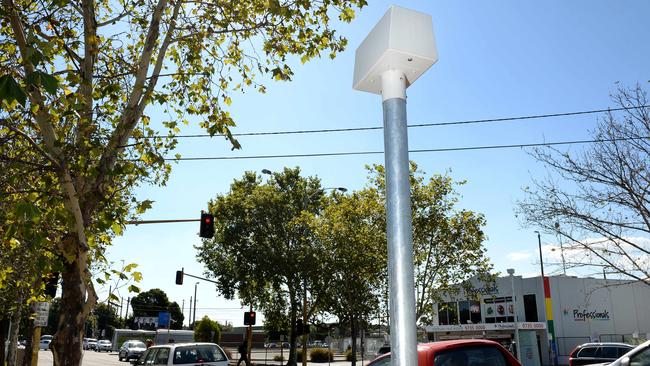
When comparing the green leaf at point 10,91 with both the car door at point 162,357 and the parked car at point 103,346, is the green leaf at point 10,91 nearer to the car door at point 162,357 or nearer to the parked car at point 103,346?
the car door at point 162,357

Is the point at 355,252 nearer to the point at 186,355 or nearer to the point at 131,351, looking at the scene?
the point at 186,355

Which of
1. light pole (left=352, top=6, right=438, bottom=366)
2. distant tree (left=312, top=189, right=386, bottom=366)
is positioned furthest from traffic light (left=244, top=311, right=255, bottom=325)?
light pole (left=352, top=6, right=438, bottom=366)

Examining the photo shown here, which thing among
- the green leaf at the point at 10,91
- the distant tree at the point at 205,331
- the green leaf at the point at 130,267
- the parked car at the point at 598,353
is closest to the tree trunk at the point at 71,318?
the green leaf at the point at 130,267

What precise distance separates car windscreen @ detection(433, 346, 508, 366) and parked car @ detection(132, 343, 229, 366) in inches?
463

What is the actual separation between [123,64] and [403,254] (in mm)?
9374

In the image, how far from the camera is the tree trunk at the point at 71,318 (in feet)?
25.3

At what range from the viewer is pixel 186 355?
1593cm

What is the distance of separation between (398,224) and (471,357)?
4.49m

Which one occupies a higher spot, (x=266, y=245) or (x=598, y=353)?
(x=266, y=245)

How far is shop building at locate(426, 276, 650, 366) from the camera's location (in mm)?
36013

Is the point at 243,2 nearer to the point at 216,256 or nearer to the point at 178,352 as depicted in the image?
the point at 178,352

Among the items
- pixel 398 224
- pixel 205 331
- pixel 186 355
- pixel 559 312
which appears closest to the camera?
pixel 398 224

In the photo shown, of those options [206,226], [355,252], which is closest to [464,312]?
[355,252]

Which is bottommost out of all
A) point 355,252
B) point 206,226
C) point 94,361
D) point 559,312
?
point 94,361
